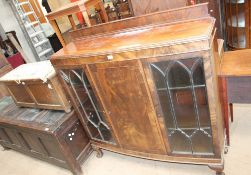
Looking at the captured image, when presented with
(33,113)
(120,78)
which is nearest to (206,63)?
(120,78)

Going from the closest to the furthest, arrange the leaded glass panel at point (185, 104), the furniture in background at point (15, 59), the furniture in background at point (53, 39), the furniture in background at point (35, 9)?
the leaded glass panel at point (185, 104), the furniture in background at point (15, 59), the furniture in background at point (35, 9), the furniture in background at point (53, 39)

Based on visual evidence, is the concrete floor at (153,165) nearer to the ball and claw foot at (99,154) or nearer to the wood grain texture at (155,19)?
the ball and claw foot at (99,154)

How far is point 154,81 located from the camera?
1.43 m

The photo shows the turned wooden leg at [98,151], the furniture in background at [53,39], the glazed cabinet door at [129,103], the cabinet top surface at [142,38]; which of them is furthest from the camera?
the furniture in background at [53,39]

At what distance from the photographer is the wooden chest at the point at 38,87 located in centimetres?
198

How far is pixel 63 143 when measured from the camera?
202cm

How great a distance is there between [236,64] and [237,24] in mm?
1434

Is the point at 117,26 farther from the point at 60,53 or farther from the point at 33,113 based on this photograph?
the point at 33,113

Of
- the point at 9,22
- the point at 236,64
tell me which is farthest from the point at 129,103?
the point at 9,22

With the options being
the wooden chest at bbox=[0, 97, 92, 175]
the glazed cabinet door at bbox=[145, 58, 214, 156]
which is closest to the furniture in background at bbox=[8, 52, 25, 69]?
the wooden chest at bbox=[0, 97, 92, 175]

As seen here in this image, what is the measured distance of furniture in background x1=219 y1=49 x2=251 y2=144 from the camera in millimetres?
1567

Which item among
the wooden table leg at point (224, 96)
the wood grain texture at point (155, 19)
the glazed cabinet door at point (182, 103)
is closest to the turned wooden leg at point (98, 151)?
the glazed cabinet door at point (182, 103)

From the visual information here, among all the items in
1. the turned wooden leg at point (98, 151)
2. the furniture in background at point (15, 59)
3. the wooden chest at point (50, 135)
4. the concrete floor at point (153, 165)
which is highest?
the furniture in background at point (15, 59)

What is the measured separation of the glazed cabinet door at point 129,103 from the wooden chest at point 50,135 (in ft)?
1.66
